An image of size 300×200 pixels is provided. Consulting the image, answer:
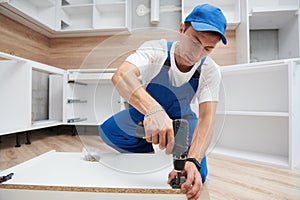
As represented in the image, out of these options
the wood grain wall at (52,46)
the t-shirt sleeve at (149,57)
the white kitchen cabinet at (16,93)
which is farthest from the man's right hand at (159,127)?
the white kitchen cabinet at (16,93)

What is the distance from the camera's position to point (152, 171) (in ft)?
1.97

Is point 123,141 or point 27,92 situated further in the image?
point 27,92

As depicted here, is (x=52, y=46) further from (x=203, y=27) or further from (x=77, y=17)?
(x=203, y=27)

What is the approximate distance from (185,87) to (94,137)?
27 centimetres

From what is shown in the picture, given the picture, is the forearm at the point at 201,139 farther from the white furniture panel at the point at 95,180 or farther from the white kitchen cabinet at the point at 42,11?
the white kitchen cabinet at the point at 42,11

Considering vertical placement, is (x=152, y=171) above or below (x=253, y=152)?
above

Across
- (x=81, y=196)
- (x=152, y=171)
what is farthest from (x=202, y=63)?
(x=81, y=196)

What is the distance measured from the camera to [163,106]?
1.76ft

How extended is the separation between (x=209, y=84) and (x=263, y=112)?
2.36 feet

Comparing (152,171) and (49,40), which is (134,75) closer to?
(152,171)

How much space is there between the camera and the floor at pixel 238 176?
2.41ft

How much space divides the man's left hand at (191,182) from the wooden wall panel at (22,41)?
136 cm

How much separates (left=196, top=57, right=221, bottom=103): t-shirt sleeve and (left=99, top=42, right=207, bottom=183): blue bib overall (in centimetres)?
2

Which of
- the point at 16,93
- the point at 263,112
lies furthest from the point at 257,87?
the point at 16,93
